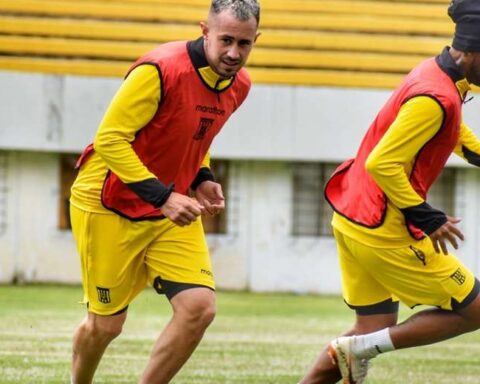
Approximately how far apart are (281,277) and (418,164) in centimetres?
1409

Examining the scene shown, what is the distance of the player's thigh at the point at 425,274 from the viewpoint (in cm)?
692

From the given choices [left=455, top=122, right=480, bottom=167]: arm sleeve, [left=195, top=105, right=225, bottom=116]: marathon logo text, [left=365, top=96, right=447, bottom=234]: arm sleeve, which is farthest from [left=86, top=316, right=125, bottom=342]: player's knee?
[left=455, top=122, right=480, bottom=167]: arm sleeve

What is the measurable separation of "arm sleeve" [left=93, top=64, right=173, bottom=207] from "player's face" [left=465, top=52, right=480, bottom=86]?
4.94ft

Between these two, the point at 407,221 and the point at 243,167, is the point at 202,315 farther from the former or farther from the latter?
the point at 243,167

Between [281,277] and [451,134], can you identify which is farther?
[281,277]

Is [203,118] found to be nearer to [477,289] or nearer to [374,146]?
[374,146]

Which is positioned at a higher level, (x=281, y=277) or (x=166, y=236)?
(x=166, y=236)

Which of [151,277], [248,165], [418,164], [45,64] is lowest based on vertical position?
[248,165]

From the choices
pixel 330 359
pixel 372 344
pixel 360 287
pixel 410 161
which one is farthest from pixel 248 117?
pixel 410 161

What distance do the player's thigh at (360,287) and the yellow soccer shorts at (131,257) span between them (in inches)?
27.6

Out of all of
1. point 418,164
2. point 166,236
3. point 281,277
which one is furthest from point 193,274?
point 281,277

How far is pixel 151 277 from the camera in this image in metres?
7.00

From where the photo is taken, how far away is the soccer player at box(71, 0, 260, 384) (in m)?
6.56

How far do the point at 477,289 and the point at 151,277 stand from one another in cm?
160
